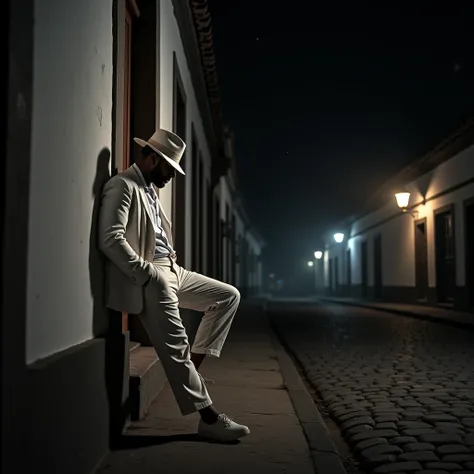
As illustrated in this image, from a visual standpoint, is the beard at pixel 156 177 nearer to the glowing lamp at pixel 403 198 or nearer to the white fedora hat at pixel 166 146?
the white fedora hat at pixel 166 146

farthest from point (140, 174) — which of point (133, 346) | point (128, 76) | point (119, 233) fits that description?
point (128, 76)

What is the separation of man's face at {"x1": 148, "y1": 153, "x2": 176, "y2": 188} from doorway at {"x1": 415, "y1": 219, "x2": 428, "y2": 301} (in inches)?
685

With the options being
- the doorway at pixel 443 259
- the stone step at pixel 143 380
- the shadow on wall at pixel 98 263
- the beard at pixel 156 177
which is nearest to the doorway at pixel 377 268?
the doorway at pixel 443 259

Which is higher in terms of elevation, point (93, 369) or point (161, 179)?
point (161, 179)

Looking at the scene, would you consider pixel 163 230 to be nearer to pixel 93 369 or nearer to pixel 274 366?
pixel 93 369

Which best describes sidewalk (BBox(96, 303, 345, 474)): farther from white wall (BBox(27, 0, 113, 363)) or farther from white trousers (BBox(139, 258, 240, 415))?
white wall (BBox(27, 0, 113, 363))

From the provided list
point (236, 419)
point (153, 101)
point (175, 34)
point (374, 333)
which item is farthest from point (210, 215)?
point (236, 419)

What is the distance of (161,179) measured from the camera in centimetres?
425

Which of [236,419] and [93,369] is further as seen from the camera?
[236,419]

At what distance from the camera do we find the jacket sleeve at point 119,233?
11.9 feet

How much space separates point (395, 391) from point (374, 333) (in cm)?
622

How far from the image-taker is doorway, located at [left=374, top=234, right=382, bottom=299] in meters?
27.7

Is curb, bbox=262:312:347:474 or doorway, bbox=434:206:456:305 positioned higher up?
doorway, bbox=434:206:456:305

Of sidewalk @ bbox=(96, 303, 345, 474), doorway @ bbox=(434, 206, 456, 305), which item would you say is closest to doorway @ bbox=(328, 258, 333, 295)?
doorway @ bbox=(434, 206, 456, 305)
